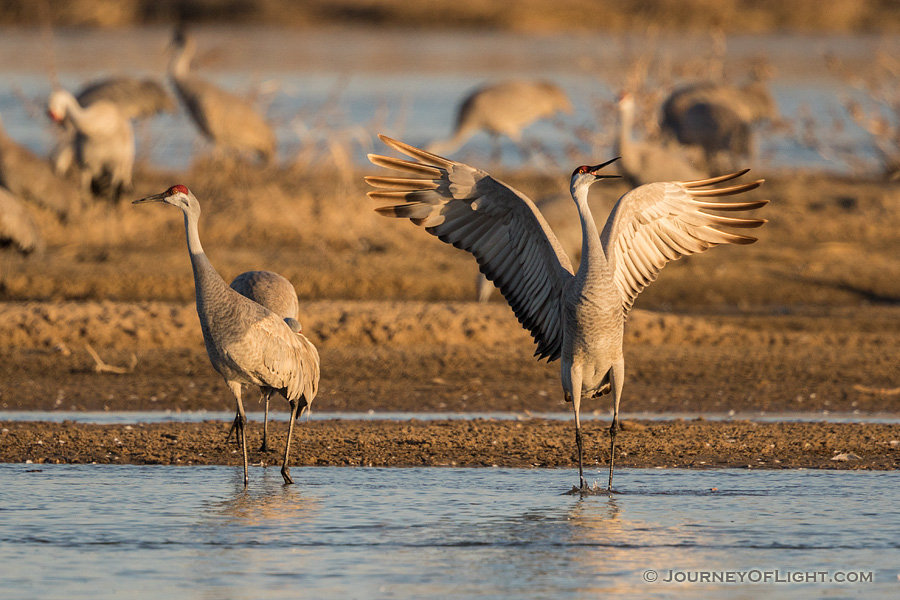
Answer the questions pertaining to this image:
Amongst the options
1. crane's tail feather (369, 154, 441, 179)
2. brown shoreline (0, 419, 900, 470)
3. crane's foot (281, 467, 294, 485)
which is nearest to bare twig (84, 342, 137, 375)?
brown shoreline (0, 419, 900, 470)

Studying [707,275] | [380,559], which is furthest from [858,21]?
[380,559]

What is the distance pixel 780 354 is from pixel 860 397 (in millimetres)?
1166

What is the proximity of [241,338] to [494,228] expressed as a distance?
1423 millimetres

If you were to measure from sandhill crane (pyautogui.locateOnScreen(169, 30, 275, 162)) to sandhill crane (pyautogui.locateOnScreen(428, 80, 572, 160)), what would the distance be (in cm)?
267

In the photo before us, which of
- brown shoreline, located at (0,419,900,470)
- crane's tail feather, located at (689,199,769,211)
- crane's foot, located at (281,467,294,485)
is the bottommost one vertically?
crane's foot, located at (281,467,294,485)

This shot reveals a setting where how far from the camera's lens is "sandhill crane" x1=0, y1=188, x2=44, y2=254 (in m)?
12.7

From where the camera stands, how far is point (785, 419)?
9.02m

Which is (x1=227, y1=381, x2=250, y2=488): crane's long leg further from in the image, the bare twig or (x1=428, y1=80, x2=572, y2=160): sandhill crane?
(x1=428, y1=80, x2=572, y2=160): sandhill crane

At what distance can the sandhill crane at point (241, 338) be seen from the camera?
287 inches

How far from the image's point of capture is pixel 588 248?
281 inches

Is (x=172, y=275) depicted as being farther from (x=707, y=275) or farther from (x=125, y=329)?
(x=707, y=275)

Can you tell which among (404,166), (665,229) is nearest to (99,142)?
(404,166)

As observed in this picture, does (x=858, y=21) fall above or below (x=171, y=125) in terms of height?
above

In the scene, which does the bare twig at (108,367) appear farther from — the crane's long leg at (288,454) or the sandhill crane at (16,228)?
the sandhill crane at (16,228)
